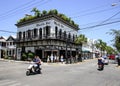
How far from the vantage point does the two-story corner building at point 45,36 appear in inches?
1572

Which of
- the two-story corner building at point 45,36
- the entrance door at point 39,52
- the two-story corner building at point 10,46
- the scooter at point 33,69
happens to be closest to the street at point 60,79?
the scooter at point 33,69

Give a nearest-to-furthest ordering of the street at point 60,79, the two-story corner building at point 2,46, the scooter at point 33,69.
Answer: the street at point 60,79
the scooter at point 33,69
the two-story corner building at point 2,46

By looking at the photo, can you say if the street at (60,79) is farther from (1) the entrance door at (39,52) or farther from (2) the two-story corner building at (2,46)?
(2) the two-story corner building at (2,46)

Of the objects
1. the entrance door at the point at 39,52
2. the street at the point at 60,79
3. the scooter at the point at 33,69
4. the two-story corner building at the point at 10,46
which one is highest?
the two-story corner building at the point at 10,46

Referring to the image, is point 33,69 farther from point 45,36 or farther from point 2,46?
point 2,46

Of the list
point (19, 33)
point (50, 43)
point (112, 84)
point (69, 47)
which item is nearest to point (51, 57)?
point (50, 43)

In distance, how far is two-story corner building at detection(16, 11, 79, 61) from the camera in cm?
3994

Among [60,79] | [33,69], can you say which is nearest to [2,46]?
[33,69]

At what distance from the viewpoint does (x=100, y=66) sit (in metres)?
23.3

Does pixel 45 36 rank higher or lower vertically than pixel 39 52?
higher

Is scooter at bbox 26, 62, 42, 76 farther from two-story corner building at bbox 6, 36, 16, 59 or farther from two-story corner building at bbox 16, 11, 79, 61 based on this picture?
two-story corner building at bbox 6, 36, 16, 59

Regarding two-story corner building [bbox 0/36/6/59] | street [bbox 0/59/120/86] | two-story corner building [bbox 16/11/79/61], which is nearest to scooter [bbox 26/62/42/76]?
street [bbox 0/59/120/86]

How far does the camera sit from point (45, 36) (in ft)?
133

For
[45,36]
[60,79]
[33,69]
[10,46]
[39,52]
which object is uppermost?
[45,36]
